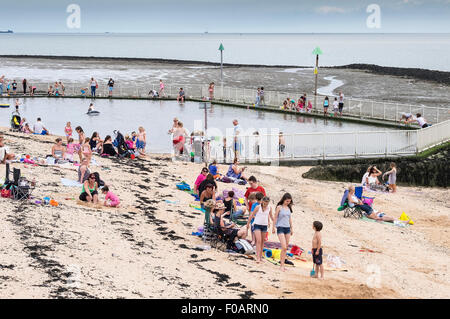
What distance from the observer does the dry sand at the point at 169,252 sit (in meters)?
9.59

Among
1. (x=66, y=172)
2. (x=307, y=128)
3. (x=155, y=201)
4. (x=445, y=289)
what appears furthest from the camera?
(x=307, y=128)

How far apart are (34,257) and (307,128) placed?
2200 cm

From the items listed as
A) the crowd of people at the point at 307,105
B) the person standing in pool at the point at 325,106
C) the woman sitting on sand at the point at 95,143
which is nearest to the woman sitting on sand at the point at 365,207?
the woman sitting on sand at the point at 95,143

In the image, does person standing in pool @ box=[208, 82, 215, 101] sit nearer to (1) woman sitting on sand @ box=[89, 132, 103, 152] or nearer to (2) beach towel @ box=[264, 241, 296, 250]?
(1) woman sitting on sand @ box=[89, 132, 103, 152]

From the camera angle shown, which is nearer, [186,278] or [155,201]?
[186,278]

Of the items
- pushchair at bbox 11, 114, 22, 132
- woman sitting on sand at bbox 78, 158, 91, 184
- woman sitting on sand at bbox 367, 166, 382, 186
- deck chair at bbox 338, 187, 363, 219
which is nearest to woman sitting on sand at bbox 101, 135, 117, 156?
woman sitting on sand at bbox 78, 158, 91, 184

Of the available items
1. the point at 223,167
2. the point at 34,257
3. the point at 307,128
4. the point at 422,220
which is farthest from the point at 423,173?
the point at 34,257

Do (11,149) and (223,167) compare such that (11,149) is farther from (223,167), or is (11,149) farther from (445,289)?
(445,289)

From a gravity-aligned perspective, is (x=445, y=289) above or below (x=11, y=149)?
below

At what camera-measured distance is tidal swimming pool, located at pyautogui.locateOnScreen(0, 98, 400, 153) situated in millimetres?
29031

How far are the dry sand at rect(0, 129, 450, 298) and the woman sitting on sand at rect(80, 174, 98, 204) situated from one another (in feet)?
0.88

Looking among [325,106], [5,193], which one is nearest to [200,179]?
[5,193]
